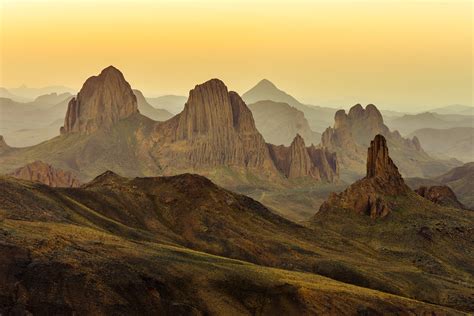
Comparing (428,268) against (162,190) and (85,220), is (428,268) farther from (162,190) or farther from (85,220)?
(85,220)

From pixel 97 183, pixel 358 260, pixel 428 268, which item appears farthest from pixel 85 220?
pixel 428 268

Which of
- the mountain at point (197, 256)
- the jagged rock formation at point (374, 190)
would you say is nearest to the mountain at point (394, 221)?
the jagged rock formation at point (374, 190)

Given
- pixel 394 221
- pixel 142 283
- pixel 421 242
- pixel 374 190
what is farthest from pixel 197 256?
pixel 374 190

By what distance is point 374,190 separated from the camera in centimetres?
18512

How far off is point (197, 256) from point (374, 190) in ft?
307

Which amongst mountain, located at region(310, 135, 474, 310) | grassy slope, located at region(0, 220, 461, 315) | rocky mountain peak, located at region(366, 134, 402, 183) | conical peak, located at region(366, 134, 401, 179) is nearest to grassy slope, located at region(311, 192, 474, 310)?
mountain, located at region(310, 135, 474, 310)

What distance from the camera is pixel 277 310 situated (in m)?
96.9

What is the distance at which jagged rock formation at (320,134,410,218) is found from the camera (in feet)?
588

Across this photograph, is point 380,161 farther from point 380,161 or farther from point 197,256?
point 197,256

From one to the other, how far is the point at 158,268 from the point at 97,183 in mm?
83222

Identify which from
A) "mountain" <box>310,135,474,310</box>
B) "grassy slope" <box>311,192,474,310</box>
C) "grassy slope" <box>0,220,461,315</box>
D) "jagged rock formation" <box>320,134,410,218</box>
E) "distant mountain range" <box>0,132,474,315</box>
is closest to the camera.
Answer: "grassy slope" <box>0,220,461,315</box>

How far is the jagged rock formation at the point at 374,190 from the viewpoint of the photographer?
17915cm

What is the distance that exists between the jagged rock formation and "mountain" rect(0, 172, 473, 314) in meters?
5.69

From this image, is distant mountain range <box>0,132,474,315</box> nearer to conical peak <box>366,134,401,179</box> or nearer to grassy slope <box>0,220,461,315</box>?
grassy slope <box>0,220,461,315</box>
